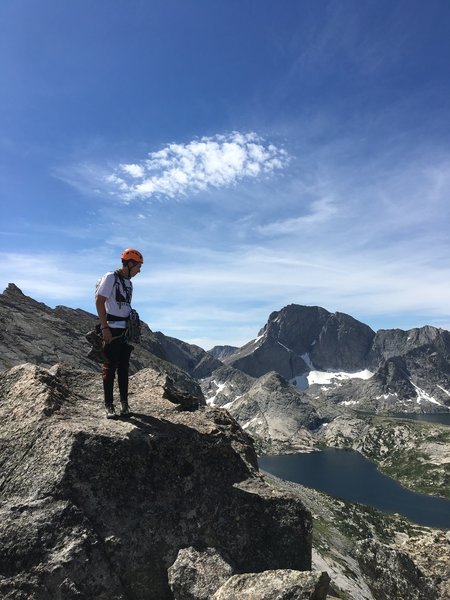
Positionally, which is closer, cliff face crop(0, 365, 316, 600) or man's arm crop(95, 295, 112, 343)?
cliff face crop(0, 365, 316, 600)

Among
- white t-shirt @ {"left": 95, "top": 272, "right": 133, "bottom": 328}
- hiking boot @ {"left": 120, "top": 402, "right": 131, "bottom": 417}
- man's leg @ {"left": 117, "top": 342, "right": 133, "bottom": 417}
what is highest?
white t-shirt @ {"left": 95, "top": 272, "right": 133, "bottom": 328}

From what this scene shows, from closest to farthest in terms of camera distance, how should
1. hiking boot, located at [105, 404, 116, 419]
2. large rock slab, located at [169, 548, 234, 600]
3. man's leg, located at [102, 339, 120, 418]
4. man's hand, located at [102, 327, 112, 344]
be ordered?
large rock slab, located at [169, 548, 234, 600]
man's hand, located at [102, 327, 112, 344]
hiking boot, located at [105, 404, 116, 419]
man's leg, located at [102, 339, 120, 418]

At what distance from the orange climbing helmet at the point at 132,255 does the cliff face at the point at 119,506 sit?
15.8 feet

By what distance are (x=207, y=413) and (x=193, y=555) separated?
231 inches

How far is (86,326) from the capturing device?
649ft

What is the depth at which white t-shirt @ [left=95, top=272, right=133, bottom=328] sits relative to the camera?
12.9 meters

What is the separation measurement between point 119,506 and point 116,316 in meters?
5.33

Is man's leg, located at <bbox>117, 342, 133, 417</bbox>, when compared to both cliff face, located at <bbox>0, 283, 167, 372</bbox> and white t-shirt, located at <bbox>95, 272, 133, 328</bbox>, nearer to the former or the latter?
white t-shirt, located at <bbox>95, 272, 133, 328</bbox>

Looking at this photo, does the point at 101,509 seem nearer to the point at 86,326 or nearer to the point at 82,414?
the point at 82,414

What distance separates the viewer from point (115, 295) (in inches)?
514

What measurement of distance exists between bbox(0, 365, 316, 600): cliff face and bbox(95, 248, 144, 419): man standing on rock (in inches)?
43.8

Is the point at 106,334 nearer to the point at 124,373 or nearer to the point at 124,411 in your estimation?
the point at 124,373

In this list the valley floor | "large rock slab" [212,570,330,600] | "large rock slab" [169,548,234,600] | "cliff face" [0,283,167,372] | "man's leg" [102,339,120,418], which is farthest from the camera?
"cliff face" [0,283,167,372]

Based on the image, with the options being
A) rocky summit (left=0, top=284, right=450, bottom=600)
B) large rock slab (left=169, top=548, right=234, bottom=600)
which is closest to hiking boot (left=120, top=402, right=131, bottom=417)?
rocky summit (left=0, top=284, right=450, bottom=600)
